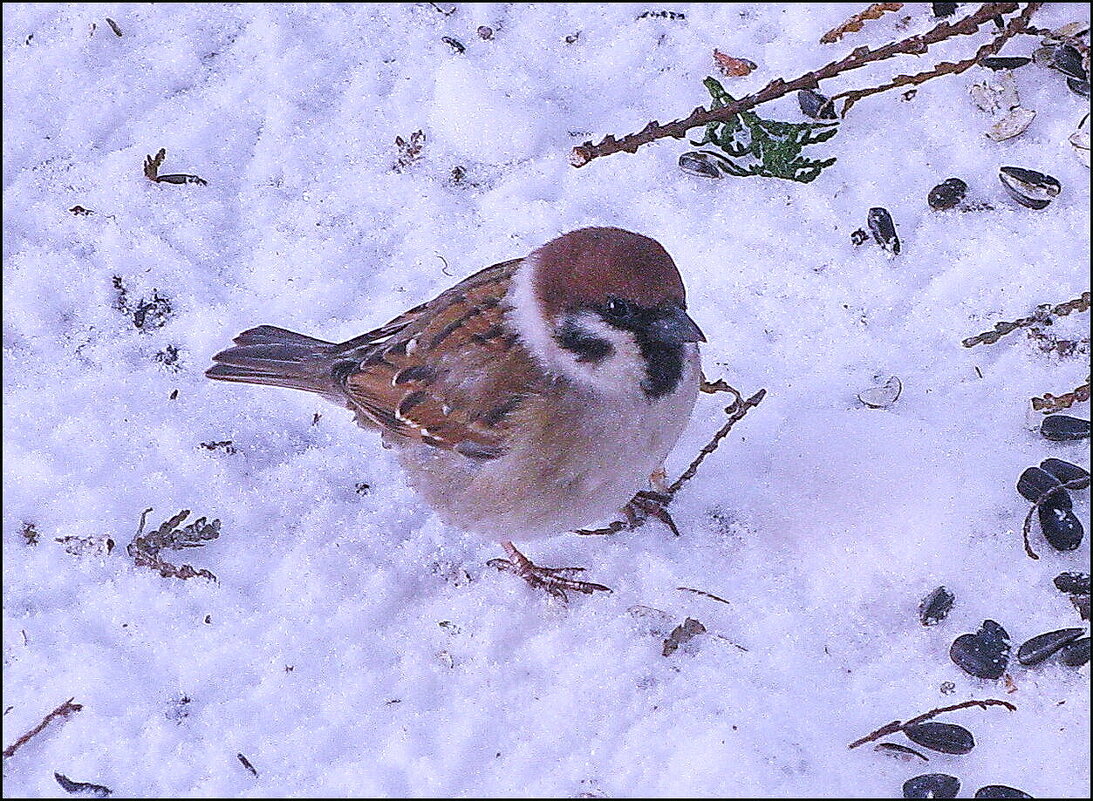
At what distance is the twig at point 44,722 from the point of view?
7.82ft

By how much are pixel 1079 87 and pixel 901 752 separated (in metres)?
2.41

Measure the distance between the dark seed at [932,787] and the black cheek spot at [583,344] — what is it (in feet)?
3.53

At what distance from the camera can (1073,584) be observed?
2.63m

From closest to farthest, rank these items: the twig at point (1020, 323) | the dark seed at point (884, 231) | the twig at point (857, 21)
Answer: the twig at point (1020, 323) < the dark seed at point (884, 231) < the twig at point (857, 21)

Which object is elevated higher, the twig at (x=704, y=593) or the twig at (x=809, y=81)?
the twig at (x=809, y=81)

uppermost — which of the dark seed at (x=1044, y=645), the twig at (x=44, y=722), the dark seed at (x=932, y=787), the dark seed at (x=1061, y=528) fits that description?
the twig at (x=44, y=722)

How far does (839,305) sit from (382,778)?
6.04 feet

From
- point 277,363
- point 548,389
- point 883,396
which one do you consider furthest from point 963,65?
point 277,363

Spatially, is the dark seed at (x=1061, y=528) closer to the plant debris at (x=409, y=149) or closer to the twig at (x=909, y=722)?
the twig at (x=909, y=722)

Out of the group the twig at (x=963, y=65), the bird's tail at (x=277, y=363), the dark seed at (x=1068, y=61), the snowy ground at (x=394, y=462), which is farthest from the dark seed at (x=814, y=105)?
the bird's tail at (x=277, y=363)

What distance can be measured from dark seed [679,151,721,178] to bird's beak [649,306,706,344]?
4.51 feet

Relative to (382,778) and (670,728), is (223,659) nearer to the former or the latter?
(382,778)

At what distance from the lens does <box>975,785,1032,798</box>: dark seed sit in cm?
228

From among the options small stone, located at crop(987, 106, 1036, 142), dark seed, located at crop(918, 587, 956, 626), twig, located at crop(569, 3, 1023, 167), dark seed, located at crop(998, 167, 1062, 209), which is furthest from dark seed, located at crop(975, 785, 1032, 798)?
small stone, located at crop(987, 106, 1036, 142)
